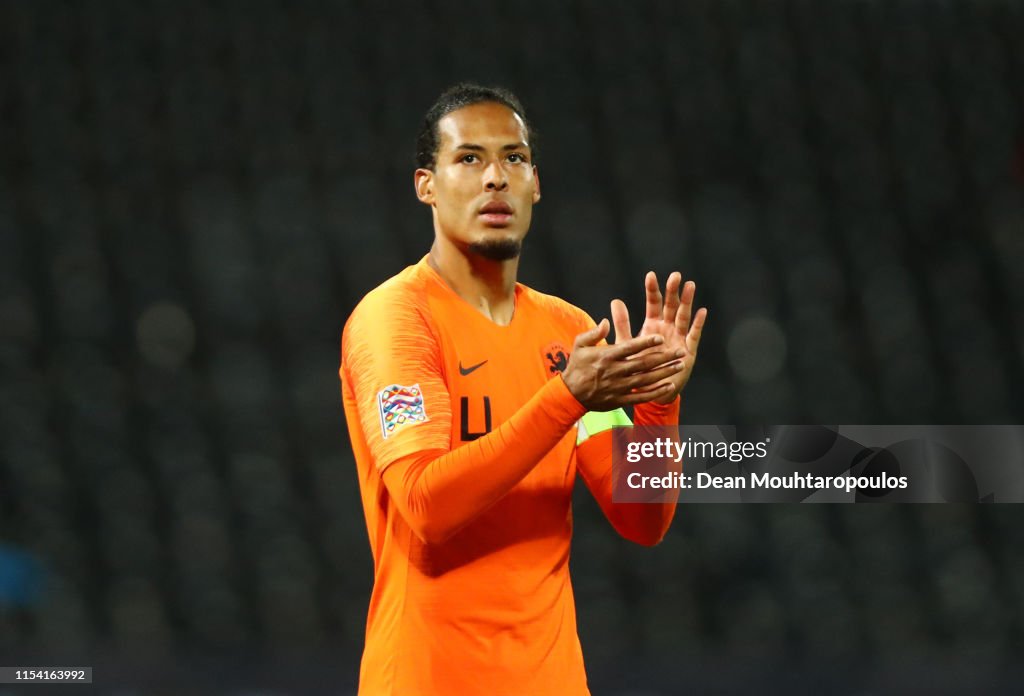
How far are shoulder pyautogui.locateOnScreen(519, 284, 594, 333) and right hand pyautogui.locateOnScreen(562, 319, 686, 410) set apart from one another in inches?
19.1

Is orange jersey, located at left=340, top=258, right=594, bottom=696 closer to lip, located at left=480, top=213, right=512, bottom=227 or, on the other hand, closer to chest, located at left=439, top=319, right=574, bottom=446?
chest, located at left=439, top=319, right=574, bottom=446

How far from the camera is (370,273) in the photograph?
476cm

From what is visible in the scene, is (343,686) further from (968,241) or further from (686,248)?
(968,241)

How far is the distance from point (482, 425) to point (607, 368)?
0.34 metres

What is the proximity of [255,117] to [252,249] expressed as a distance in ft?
2.26

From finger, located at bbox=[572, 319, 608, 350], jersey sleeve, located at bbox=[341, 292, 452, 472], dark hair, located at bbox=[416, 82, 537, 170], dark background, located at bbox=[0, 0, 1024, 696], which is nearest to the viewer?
finger, located at bbox=[572, 319, 608, 350]

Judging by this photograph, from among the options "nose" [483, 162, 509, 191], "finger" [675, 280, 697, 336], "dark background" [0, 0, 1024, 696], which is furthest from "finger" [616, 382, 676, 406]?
"dark background" [0, 0, 1024, 696]

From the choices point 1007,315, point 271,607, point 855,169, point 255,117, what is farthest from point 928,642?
point 255,117

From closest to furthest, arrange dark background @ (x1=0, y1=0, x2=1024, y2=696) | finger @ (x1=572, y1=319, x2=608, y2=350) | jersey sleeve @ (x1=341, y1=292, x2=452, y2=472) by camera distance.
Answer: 1. finger @ (x1=572, y1=319, x2=608, y2=350)
2. jersey sleeve @ (x1=341, y1=292, x2=452, y2=472)
3. dark background @ (x1=0, y1=0, x2=1024, y2=696)

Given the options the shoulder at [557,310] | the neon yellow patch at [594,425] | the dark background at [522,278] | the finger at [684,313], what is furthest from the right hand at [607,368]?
the dark background at [522,278]

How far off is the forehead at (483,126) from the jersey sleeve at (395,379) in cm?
38

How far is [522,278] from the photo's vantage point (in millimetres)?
4586

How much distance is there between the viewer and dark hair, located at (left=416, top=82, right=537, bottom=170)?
2.22 m

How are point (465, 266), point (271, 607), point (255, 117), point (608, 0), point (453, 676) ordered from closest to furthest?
point (453, 676) → point (465, 266) → point (271, 607) → point (255, 117) → point (608, 0)
